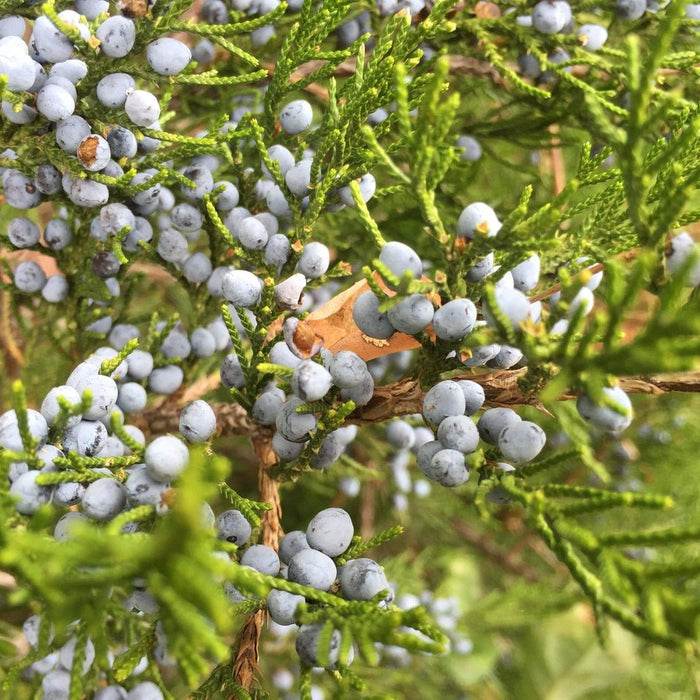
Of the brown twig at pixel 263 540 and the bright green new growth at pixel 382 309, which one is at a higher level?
the bright green new growth at pixel 382 309

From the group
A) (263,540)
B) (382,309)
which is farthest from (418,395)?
(263,540)

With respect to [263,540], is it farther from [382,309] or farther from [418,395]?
[382,309]

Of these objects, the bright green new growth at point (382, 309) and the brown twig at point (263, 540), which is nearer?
the bright green new growth at point (382, 309)

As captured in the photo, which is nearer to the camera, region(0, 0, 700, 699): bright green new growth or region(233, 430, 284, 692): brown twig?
region(0, 0, 700, 699): bright green new growth

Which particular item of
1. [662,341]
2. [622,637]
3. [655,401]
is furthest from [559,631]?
[662,341]

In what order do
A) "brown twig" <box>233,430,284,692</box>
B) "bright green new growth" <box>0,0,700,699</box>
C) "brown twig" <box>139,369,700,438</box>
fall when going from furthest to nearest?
1. "brown twig" <box>233,430,284,692</box>
2. "brown twig" <box>139,369,700,438</box>
3. "bright green new growth" <box>0,0,700,699</box>

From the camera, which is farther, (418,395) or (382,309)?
(418,395)

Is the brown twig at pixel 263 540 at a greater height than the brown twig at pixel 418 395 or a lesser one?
lesser

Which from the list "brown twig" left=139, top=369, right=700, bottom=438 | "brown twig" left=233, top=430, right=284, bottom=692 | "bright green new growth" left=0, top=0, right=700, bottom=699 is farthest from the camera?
"brown twig" left=233, top=430, right=284, bottom=692

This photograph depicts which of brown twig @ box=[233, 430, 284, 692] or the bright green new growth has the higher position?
the bright green new growth

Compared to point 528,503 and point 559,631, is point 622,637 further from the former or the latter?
point 528,503

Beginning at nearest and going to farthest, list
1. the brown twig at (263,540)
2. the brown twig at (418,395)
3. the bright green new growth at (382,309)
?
the bright green new growth at (382,309)
the brown twig at (418,395)
the brown twig at (263,540)

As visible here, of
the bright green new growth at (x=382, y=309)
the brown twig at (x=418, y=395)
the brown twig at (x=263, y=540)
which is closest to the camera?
the bright green new growth at (x=382, y=309)
